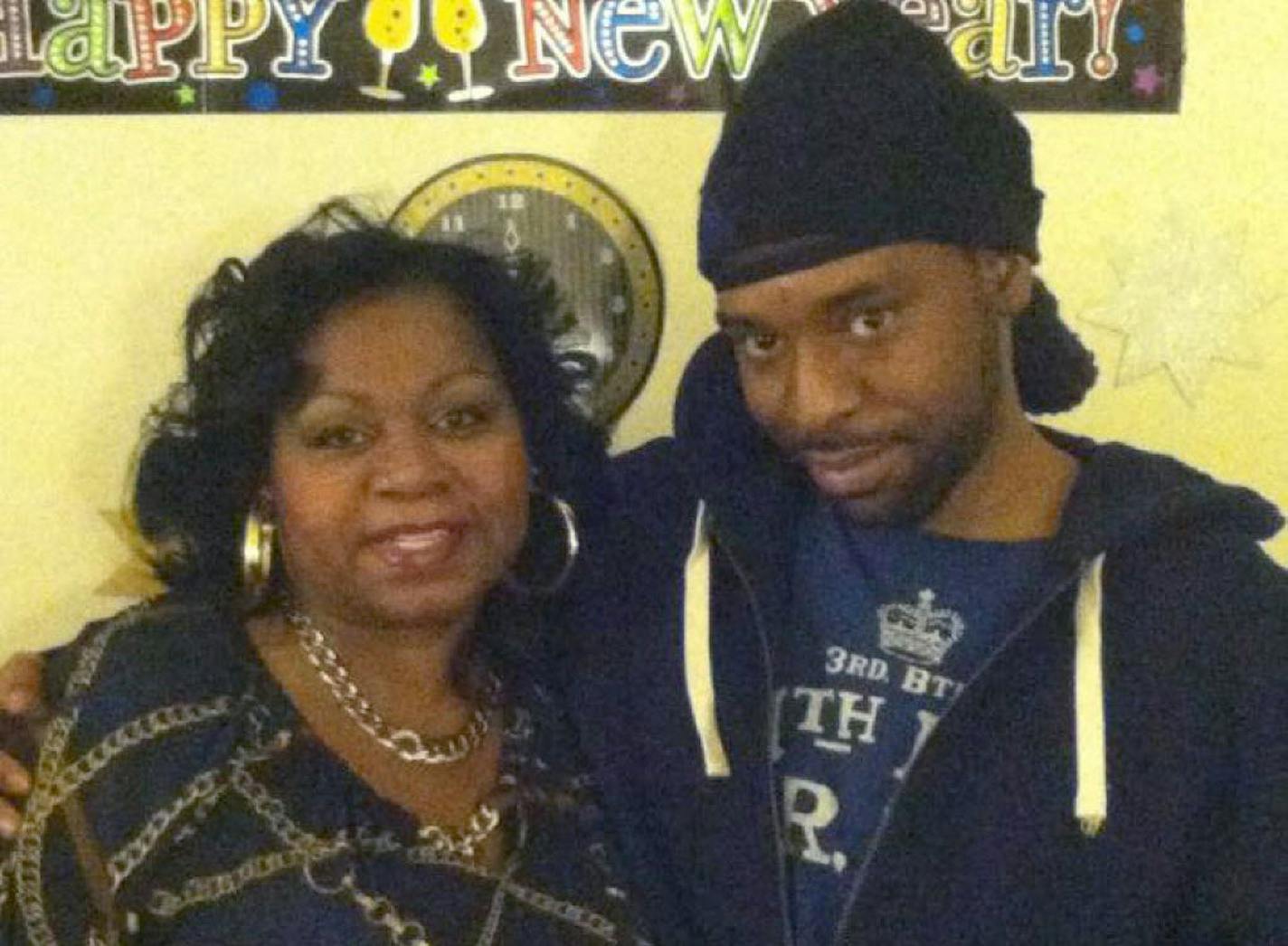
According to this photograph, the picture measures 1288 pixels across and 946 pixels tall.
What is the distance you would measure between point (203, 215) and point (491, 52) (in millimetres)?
288

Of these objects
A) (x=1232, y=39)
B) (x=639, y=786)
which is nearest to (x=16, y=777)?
(x=639, y=786)

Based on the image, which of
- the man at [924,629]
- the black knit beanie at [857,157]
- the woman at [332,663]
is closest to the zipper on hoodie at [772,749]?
the man at [924,629]

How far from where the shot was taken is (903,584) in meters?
1.09

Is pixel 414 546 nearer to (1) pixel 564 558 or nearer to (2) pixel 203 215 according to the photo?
(1) pixel 564 558

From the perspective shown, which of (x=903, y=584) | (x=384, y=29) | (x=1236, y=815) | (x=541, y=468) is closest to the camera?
(x=1236, y=815)

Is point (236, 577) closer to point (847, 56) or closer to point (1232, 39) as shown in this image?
point (847, 56)

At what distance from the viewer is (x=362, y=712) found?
3.60ft

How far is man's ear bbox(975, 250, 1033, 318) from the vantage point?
3.47 feet

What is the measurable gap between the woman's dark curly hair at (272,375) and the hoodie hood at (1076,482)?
0.10 meters

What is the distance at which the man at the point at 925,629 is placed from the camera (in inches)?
38.9

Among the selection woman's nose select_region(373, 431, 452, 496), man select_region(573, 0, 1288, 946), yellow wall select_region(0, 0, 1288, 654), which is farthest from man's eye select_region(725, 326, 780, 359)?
yellow wall select_region(0, 0, 1288, 654)

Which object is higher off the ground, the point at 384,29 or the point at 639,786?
the point at 384,29

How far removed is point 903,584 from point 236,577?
0.49 metres

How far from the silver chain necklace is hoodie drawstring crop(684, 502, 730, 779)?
0.18 metres
